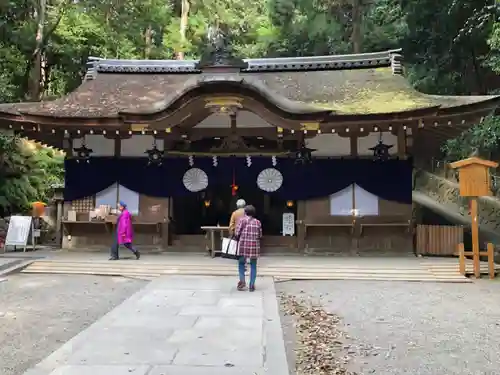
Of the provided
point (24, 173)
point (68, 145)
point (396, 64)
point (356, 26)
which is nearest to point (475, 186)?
point (396, 64)

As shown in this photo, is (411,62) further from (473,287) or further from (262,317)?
(262,317)

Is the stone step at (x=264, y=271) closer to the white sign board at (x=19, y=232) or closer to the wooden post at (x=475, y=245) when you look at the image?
the wooden post at (x=475, y=245)

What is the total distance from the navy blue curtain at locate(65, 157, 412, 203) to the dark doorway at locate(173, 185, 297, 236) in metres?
1.81

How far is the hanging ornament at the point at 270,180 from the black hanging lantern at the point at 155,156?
2.53 m

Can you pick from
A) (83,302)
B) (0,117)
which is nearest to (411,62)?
(0,117)

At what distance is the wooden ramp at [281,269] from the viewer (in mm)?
9477

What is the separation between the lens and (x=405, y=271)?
962cm

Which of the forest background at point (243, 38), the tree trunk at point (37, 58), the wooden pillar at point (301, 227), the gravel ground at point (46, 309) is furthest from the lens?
the tree trunk at point (37, 58)

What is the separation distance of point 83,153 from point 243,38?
16541mm

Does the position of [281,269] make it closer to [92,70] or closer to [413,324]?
[413,324]

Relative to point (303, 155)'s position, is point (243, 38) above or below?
above

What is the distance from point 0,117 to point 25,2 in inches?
411

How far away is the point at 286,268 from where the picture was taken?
985cm

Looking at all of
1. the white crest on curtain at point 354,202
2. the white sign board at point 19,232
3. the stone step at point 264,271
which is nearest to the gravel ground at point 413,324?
the stone step at point 264,271
